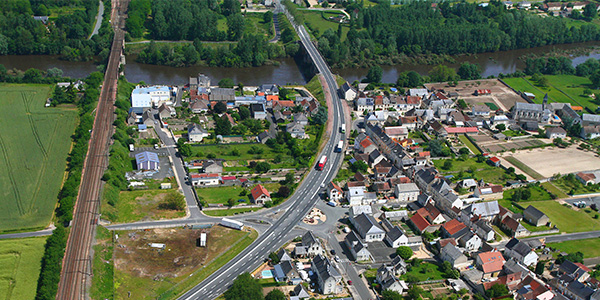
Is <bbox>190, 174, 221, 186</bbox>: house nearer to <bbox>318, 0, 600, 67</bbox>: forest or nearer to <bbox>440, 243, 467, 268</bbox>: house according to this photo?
<bbox>440, 243, 467, 268</bbox>: house

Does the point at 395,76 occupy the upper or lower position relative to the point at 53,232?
lower

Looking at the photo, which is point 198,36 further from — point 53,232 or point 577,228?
point 577,228

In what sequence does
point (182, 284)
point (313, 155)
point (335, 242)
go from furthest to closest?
point (313, 155)
point (335, 242)
point (182, 284)

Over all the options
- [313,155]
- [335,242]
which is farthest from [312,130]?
[335,242]

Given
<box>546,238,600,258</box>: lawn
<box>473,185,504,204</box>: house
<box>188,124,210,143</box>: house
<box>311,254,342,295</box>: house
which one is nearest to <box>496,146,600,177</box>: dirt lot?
<box>473,185,504,204</box>: house

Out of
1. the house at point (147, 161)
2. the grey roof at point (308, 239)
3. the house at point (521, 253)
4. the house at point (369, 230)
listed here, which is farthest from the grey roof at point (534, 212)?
the house at point (147, 161)

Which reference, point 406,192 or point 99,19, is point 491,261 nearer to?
point 406,192
